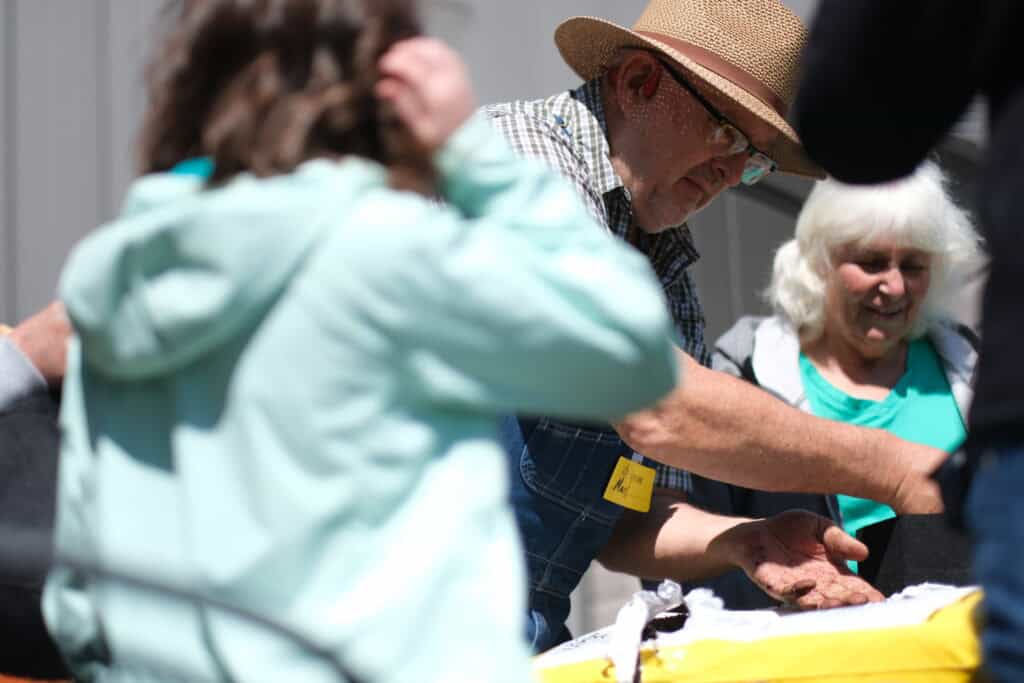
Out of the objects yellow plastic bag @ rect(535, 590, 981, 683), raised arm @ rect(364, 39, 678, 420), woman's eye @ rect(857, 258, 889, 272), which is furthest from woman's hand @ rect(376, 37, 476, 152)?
woman's eye @ rect(857, 258, 889, 272)

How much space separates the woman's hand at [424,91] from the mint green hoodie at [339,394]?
89 mm

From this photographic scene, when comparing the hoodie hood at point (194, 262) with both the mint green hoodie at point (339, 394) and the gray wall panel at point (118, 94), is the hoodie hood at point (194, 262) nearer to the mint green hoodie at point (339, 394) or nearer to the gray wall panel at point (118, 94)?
the mint green hoodie at point (339, 394)

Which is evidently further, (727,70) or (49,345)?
(727,70)

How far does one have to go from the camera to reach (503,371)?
1221mm

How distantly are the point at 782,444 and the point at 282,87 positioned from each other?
1156 millimetres

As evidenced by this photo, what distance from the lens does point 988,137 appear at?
1.27 metres

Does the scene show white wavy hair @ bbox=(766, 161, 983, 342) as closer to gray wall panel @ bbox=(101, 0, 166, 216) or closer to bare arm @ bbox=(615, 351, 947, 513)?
bare arm @ bbox=(615, 351, 947, 513)

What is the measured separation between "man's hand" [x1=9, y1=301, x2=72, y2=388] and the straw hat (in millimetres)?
1323

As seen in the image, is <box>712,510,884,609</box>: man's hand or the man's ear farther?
the man's ear

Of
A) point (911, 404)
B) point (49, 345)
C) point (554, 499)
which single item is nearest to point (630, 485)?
point (554, 499)

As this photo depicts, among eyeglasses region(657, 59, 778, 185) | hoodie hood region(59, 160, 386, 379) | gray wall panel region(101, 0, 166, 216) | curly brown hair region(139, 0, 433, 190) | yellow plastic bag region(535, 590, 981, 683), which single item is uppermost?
curly brown hair region(139, 0, 433, 190)

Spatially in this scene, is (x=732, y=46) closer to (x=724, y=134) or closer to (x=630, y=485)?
(x=724, y=134)

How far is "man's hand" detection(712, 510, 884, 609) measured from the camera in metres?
2.20

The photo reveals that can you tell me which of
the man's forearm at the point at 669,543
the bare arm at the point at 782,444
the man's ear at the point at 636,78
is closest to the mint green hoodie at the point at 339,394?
the bare arm at the point at 782,444
